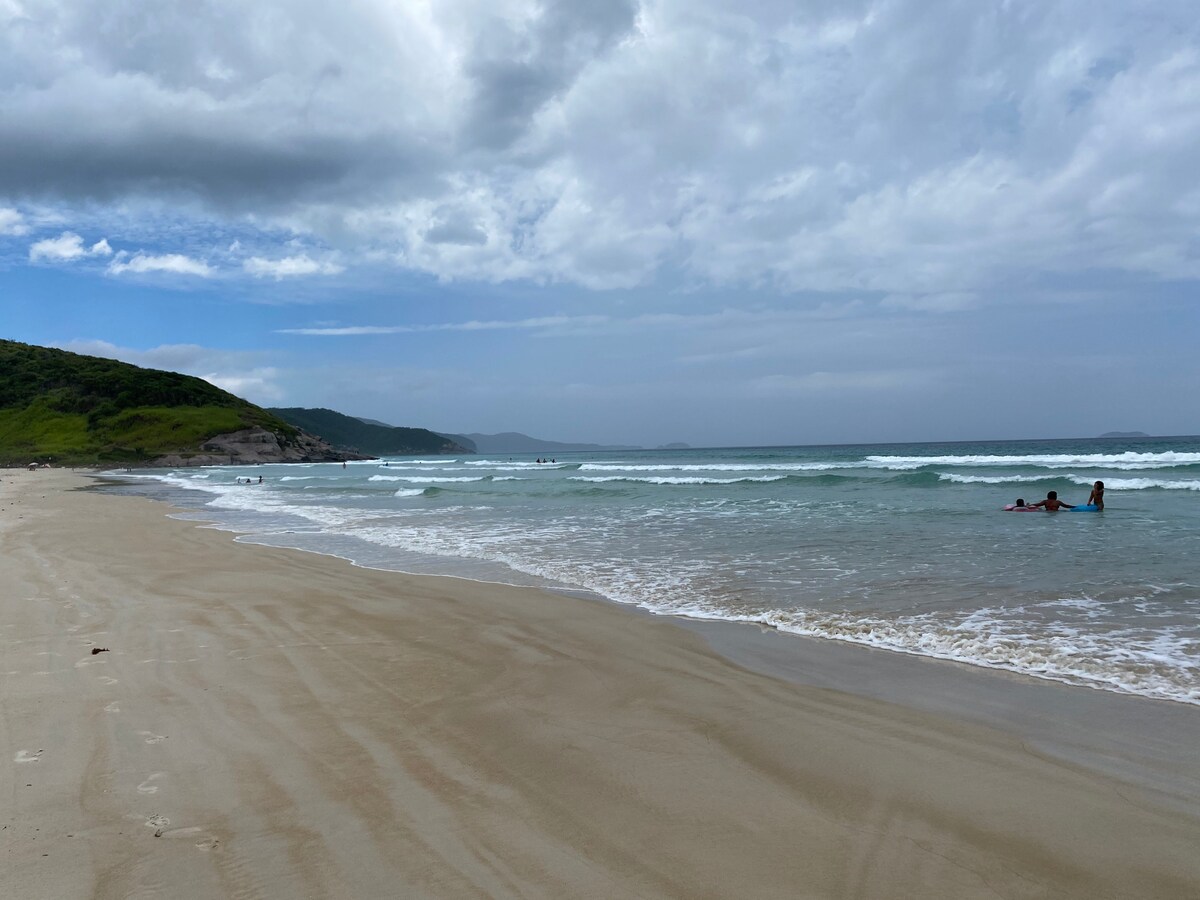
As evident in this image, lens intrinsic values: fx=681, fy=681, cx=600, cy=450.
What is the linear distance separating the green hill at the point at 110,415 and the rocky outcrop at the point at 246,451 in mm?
200

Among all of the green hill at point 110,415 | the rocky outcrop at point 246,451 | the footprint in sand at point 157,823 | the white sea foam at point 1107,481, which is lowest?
the white sea foam at point 1107,481

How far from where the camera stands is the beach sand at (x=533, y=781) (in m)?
2.68

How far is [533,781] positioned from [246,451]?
341 feet

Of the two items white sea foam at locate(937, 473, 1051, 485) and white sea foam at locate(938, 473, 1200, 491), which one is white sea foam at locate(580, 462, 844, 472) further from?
white sea foam at locate(938, 473, 1200, 491)

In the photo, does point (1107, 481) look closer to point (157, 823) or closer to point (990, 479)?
point (990, 479)

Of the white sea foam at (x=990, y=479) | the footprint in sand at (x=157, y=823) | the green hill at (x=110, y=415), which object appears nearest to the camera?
the footprint in sand at (x=157, y=823)

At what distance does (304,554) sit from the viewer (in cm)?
1238

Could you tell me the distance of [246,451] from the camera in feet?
312

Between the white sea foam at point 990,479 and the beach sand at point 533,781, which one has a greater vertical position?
the beach sand at point 533,781

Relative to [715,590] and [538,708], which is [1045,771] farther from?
[715,590]

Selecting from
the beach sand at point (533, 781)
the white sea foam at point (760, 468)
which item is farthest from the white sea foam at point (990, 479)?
the beach sand at point (533, 781)

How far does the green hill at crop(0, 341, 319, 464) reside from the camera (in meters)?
84.5

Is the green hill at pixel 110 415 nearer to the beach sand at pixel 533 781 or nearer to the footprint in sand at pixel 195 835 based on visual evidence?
the beach sand at pixel 533 781

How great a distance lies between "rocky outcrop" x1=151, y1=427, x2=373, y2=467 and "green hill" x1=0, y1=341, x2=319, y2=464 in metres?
0.20
